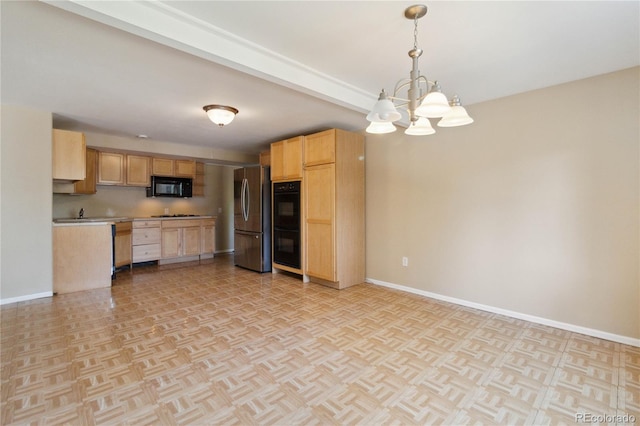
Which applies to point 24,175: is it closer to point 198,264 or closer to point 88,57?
point 88,57

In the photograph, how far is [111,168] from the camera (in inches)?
206

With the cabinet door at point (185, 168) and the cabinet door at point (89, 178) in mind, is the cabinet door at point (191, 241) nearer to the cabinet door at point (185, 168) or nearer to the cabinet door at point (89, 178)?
the cabinet door at point (185, 168)

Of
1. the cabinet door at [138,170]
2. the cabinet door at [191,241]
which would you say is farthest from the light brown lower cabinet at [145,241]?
the cabinet door at [138,170]

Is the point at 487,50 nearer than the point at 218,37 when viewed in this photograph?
No

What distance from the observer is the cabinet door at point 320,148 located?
393 centimetres

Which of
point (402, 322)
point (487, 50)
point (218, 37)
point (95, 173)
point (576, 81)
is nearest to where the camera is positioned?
point (218, 37)

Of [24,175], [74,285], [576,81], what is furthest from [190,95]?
[576,81]

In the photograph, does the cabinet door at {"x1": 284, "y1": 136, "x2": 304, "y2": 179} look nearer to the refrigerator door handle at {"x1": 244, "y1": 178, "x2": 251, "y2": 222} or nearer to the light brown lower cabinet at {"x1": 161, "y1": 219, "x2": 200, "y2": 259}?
the refrigerator door handle at {"x1": 244, "y1": 178, "x2": 251, "y2": 222}

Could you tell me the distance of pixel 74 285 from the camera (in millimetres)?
3889

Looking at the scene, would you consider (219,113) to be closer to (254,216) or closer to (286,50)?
(286,50)

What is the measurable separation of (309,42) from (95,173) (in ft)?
15.8

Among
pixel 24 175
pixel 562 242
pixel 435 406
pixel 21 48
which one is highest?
pixel 21 48

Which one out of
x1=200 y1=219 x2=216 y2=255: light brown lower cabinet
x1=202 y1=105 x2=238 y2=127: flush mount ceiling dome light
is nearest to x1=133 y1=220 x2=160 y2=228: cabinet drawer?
x1=200 y1=219 x2=216 y2=255: light brown lower cabinet

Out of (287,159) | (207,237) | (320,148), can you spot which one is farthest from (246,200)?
(320,148)
